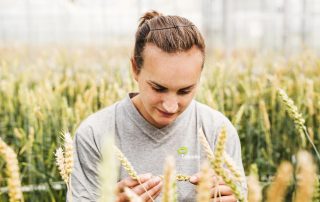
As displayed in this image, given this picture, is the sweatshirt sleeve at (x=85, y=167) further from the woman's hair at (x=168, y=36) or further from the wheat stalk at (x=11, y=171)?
the wheat stalk at (x=11, y=171)

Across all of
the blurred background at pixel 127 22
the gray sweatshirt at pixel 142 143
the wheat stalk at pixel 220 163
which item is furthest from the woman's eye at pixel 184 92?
the blurred background at pixel 127 22

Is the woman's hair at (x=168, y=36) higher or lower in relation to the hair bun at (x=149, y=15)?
lower

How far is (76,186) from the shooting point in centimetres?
118

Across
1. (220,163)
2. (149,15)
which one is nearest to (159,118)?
(149,15)

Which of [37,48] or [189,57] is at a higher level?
[189,57]

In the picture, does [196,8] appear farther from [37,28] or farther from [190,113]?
[190,113]

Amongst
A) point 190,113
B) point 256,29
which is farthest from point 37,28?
point 190,113

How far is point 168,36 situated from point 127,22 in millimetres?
5427

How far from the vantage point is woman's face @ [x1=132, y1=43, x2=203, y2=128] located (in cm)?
106

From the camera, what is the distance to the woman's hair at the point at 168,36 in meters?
1.13

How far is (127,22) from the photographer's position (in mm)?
6500

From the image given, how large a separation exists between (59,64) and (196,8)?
12.2 ft

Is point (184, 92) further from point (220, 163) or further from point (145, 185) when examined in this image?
point (220, 163)

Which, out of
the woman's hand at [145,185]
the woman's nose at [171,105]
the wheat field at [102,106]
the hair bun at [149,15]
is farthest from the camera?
the wheat field at [102,106]
